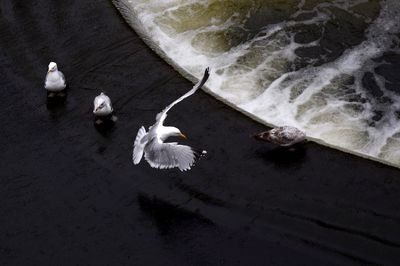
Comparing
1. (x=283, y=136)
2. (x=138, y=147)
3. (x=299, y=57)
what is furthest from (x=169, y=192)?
(x=299, y=57)

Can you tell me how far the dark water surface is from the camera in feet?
27.4

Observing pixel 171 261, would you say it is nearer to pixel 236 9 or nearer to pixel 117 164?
pixel 117 164

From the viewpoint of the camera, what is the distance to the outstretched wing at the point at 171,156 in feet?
29.4

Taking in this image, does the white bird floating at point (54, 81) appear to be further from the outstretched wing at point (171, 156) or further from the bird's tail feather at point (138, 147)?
the outstretched wing at point (171, 156)

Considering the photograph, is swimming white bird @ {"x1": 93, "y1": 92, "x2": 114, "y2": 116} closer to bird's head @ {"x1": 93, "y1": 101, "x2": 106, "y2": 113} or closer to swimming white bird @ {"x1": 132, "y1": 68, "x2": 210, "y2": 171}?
bird's head @ {"x1": 93, "y1": 101, "x2": 106, "y2": 113}

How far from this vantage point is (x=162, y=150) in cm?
908

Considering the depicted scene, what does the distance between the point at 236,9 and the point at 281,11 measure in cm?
94

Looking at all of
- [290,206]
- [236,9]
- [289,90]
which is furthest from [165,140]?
[236,9]

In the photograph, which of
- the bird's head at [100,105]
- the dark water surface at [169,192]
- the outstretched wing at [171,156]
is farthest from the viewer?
the bird's head at [100,105]

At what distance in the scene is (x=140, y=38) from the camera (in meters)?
12.4

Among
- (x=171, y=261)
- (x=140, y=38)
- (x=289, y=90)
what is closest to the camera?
(x=171, y=261)

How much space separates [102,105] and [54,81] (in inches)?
45.5

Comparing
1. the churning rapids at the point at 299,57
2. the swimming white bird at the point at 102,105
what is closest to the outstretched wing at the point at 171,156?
the swimming white bird at the point at 102,105

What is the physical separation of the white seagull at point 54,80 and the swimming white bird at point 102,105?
36.2 inches
